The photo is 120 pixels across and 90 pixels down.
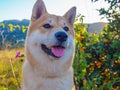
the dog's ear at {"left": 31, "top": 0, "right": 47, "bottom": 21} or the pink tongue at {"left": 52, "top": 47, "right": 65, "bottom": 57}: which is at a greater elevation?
the dog's ear at {"left": 31, "top": 0, "right": 47, "bottom": 21}

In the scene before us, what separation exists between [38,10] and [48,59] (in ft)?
2.18

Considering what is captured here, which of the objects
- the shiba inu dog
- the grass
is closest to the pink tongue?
the shiba inu dog

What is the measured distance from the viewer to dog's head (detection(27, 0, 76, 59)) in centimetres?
447

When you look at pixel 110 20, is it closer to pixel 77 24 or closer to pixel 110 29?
pixel 110 29

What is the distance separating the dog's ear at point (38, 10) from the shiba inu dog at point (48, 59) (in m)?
0.18

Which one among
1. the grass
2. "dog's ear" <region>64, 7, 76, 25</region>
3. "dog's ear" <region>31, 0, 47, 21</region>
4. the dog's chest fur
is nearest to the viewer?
the dog's chest fur

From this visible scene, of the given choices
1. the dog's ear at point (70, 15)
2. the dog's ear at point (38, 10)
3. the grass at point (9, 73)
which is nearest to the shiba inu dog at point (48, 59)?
the dog's ear at point (38, 10)

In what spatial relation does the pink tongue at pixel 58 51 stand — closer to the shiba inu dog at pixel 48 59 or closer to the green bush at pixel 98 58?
the shiba inu dog at pixel 48 59

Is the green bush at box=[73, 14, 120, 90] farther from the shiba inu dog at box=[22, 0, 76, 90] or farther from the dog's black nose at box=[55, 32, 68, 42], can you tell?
the dog's black nose at box=[55, 32, 68, 42]

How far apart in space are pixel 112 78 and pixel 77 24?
1.05m

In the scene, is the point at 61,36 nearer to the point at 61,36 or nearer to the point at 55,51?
the point at 61,36

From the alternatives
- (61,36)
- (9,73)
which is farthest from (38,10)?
(9,73)

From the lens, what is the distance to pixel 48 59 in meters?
4.52

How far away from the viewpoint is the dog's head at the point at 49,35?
447 centimetres
